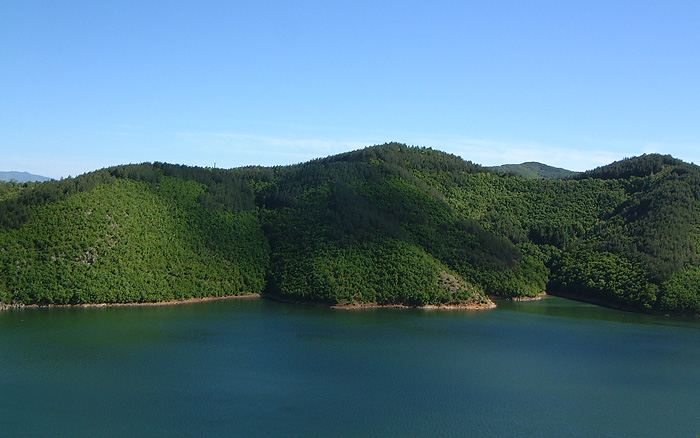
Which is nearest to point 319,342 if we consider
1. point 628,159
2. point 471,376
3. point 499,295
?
point 471,376

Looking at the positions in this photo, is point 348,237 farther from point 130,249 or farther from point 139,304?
point 139,304

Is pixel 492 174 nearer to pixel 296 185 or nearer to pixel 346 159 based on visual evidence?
pixel 346 159

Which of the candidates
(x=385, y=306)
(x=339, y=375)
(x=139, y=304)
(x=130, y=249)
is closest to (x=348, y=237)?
(x=385, y=306)

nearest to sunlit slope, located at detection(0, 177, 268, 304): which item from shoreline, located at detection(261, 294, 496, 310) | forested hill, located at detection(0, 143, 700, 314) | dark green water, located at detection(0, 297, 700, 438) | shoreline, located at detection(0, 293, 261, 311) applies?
forested hill, located at detection(0, 143, 700, 314)

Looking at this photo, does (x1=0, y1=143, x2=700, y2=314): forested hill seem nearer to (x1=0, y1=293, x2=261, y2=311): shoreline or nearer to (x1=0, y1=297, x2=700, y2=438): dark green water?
(x1=0, y1=293, x2=261, y2=311): shoreline

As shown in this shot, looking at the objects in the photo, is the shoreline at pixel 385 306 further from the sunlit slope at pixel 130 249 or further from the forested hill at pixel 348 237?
the sunlit slope at pixel 130 249

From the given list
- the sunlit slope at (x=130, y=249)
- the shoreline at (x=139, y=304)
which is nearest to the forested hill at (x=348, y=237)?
the sunlit slope at (x=130, y=249)
